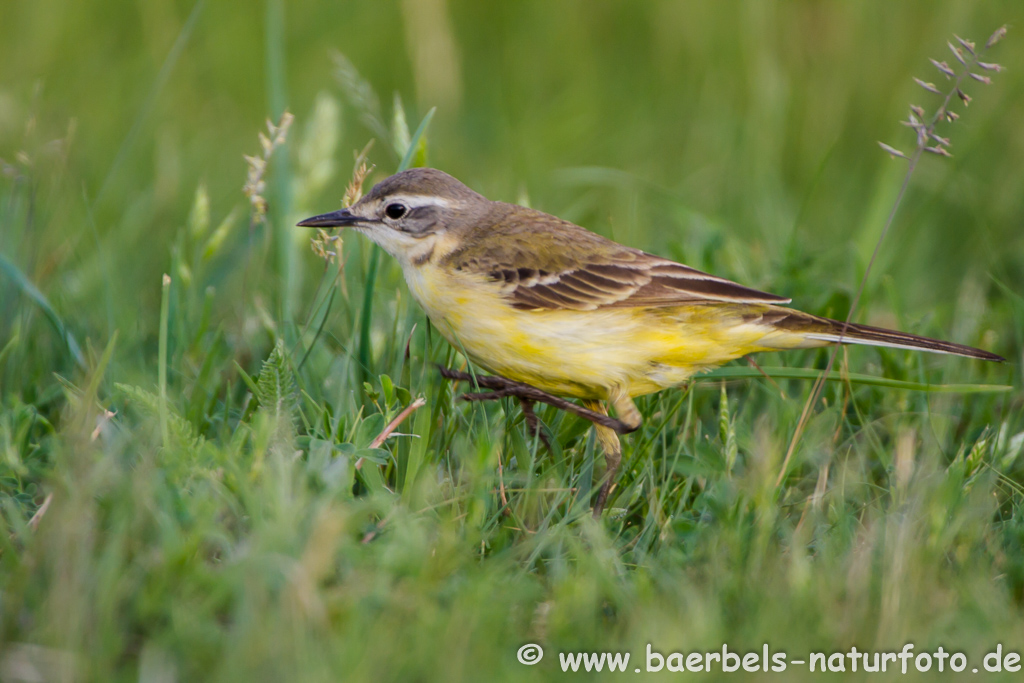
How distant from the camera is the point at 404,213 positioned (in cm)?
495

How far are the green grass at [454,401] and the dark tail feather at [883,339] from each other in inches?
7.3

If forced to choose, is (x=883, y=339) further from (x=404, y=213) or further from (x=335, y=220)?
(x=335, y=220)

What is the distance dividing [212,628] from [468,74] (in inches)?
354

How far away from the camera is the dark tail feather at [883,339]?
14.0ft

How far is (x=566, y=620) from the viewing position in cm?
296

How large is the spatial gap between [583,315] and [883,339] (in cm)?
141

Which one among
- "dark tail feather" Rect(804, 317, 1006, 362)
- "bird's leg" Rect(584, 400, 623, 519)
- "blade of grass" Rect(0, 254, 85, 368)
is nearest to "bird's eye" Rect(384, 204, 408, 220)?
"bird's leg" Rect(584, 400, 623, 519)

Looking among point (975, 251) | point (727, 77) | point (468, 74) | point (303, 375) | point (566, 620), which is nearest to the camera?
point (566, 620)

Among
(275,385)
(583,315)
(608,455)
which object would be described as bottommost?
(608,455)

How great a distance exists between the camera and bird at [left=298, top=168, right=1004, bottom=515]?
14.2 ft

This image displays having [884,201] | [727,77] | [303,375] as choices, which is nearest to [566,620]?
[303,375]

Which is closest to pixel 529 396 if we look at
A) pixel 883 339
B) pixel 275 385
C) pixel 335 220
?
pixel 275 385

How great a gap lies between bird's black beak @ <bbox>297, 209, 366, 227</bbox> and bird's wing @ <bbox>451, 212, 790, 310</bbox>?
2.01ft

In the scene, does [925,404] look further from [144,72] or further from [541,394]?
[144,72]
